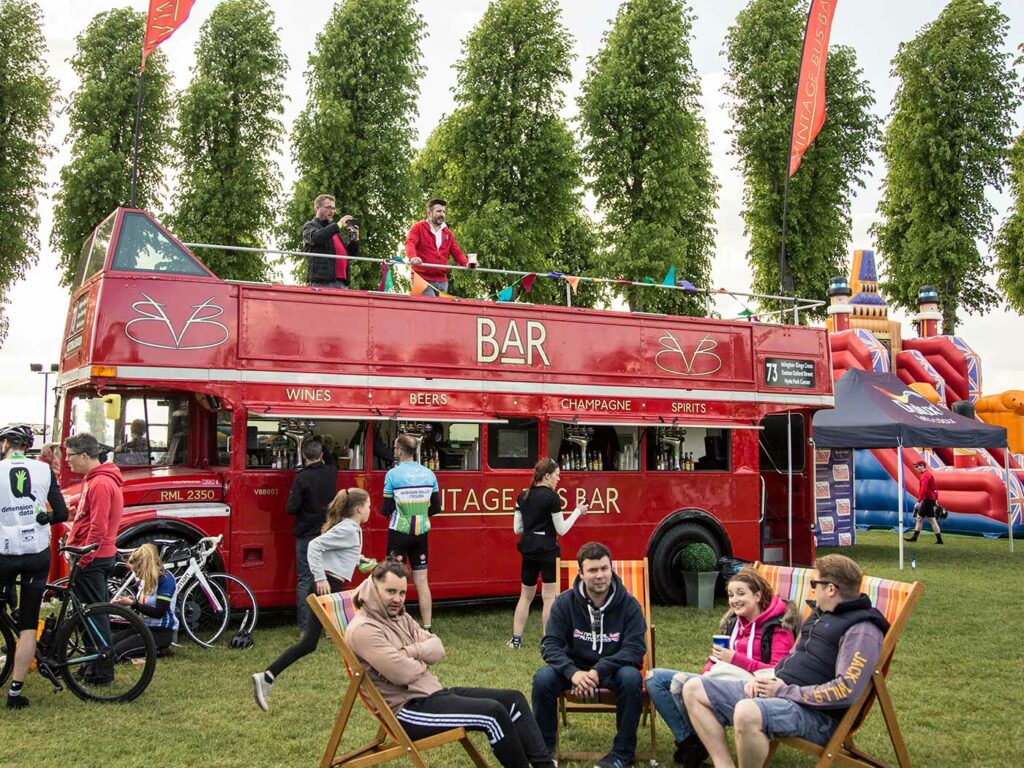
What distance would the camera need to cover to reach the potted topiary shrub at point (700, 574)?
35.9 ft

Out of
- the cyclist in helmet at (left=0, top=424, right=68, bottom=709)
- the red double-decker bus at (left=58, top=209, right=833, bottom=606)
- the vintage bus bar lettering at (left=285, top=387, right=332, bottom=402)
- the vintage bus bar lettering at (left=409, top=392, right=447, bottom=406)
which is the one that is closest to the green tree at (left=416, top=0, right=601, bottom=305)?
the red double-decker bus at (left=58, top=209, right=833, bottom=606)

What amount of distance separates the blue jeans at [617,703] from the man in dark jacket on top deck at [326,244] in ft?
19.2

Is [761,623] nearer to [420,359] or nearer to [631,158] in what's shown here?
[420,359]

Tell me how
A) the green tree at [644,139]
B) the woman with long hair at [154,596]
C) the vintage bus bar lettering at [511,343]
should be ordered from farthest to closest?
the green tree at [644,139] → the vintage bus bar lettering at [511,343] → the woman with long hair at [154,596]

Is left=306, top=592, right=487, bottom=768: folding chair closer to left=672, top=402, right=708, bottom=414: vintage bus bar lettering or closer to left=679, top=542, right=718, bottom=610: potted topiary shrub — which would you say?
left=679, top=542, right=718, bottom=610: potted topiary shrub

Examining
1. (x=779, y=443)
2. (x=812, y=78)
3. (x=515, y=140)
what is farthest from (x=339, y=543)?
(x=515, y=140)

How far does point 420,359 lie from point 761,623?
538 centimetres

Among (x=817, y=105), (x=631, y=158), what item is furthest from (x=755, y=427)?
(x=631, y=158)

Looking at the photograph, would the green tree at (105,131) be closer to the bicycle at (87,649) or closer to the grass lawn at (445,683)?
the grass lawn at (445,683)

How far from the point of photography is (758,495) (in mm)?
11898

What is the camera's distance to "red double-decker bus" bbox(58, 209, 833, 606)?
898cm

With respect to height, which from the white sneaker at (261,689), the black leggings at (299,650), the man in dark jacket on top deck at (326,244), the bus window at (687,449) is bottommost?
the white sneaker at (261,689)

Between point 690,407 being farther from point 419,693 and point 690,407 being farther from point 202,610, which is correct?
point 419,693

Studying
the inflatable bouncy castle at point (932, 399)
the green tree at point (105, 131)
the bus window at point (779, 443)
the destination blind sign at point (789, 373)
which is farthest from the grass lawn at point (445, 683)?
the green tree at point (105, 131)
